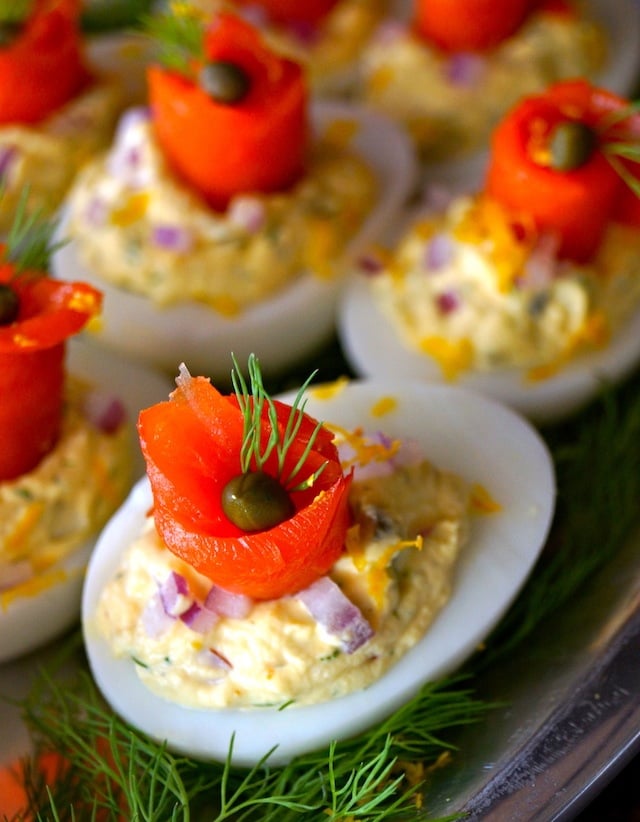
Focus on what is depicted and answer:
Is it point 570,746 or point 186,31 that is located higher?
point 186,31

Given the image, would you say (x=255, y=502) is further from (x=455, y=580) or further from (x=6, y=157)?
(x=6, y=157)

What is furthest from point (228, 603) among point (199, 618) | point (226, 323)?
point (226, 323)

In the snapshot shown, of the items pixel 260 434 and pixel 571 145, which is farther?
pixel 571 145

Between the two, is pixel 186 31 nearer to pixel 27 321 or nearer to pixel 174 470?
pixel 27 321

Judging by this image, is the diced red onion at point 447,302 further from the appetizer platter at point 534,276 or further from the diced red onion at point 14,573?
the diced red onion at point 14,573

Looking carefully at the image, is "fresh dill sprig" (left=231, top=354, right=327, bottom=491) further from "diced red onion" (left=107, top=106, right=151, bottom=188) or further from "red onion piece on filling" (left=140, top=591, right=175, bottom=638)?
"diced red onion" (left=107, top=106, right=151, bottom=188)

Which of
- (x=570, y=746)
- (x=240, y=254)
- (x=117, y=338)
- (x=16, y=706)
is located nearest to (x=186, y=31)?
(x=240, y=254)
